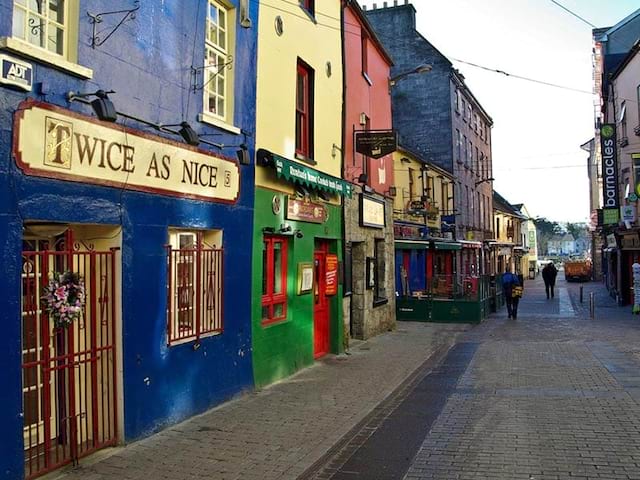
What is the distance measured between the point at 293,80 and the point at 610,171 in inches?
743

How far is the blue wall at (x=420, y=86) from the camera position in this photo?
31.2 metres

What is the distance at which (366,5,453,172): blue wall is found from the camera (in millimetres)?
31234

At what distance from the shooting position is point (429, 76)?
31.3 m

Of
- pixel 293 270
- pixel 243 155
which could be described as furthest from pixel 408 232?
pixel 243 155

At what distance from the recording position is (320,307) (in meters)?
12.2

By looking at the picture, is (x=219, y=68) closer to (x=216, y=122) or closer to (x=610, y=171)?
(x=216, y=122)

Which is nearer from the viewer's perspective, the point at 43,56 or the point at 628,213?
the point at 43,56

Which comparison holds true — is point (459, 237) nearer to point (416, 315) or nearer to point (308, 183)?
point (416, 315)

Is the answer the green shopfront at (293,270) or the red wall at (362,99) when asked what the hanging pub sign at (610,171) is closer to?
the red wall at (362,99)

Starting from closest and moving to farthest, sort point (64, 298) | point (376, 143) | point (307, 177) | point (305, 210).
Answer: point (64, 298)
point (307, 177)
point (305, 210)
point (376, 143)

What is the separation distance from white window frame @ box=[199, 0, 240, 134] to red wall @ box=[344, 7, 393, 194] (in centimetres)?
557

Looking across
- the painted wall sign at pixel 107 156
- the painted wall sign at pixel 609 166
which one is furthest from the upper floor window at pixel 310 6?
the painted wall sign at pixel 609 166

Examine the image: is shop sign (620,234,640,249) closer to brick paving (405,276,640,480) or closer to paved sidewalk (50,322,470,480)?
brick paving (405,276,640,480)

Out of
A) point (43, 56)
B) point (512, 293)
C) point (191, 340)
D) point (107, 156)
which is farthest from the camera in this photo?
point (512, 293)
